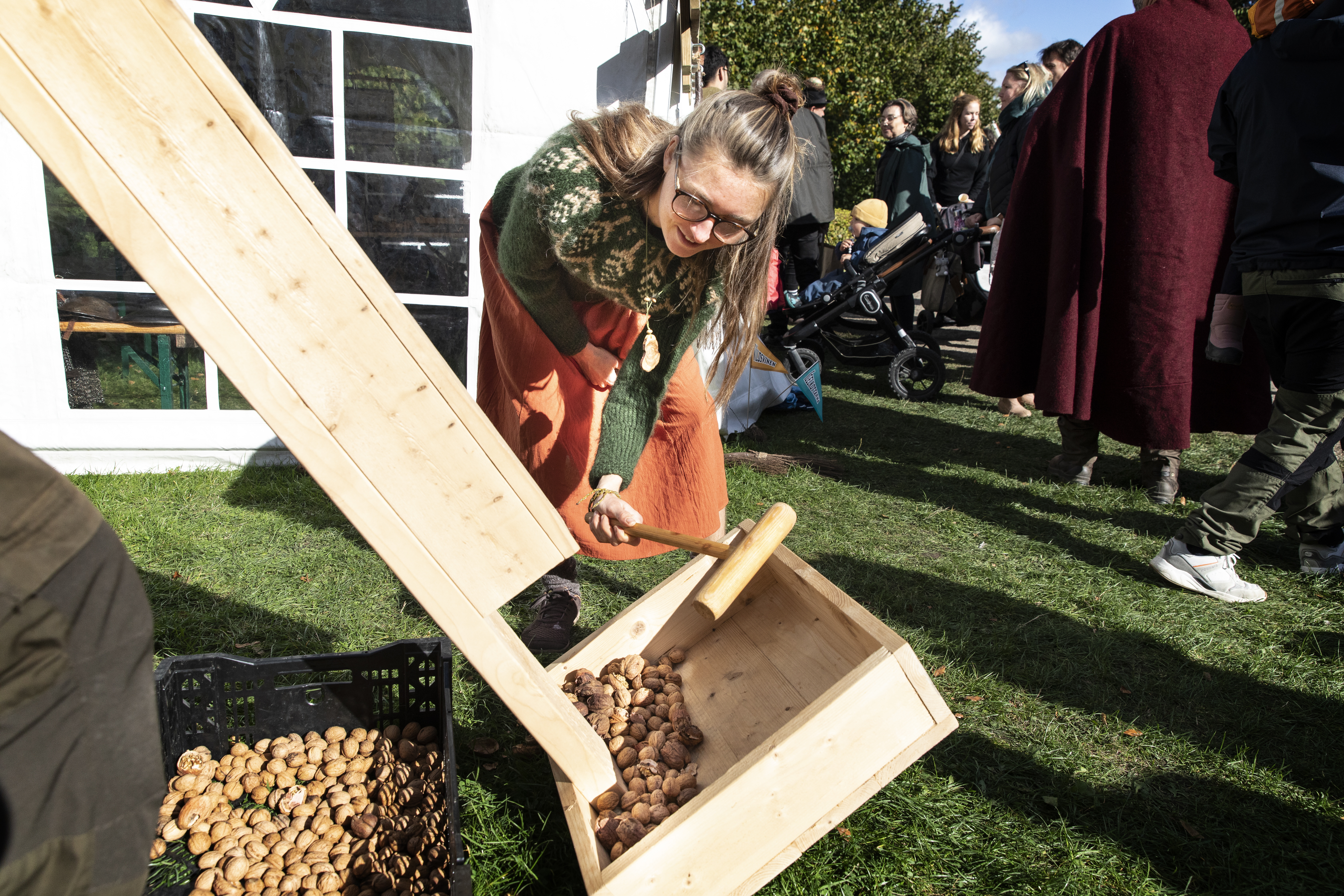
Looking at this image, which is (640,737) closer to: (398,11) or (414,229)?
(414,229)

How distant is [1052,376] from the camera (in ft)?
11.6

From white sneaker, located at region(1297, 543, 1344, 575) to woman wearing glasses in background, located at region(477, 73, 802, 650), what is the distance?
7.42ft

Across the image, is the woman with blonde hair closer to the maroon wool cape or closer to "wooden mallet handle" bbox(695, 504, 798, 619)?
the maroon wool cape

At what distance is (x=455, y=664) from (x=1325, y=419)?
9.39 feet

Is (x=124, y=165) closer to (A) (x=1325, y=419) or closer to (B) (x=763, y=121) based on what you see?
(B) (x=763, y=121)

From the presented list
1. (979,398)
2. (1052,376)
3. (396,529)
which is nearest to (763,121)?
(396,529)

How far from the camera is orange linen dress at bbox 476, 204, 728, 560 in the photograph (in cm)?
220

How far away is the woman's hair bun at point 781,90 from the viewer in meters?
1.66

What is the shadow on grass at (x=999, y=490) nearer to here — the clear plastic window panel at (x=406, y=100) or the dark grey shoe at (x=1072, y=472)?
the dark grey shoe at (x=1072, y=472)

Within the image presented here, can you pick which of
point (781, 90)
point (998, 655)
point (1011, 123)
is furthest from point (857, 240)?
point (781, 90)

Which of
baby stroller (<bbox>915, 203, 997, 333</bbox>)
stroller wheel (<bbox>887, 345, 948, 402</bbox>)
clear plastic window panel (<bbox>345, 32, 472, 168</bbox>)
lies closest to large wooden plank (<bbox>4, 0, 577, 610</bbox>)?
clear plastic window panel (<bbox>345, 32, 472, 168</bbox>)

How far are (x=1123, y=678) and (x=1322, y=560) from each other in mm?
1292

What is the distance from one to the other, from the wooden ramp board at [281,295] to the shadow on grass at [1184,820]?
1.27 meters

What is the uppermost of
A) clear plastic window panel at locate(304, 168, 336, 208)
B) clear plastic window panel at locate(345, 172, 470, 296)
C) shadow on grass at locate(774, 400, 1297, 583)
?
clear plastic window panel at locate(304, 168, 336, 208)
